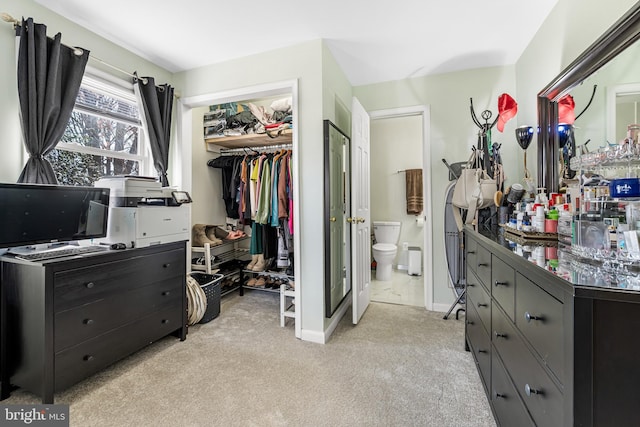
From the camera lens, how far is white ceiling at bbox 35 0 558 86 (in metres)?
1.88

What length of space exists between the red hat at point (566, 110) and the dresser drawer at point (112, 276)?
2783 mm

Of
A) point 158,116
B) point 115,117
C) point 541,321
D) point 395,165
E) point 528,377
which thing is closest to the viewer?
point 541,321

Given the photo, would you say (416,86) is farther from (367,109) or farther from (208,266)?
(208,266)

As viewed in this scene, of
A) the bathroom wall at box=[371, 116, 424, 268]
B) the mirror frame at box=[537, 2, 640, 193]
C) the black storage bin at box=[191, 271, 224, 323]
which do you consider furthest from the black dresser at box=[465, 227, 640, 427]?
the bathroom wall at box=[371, 116, 424, 268]

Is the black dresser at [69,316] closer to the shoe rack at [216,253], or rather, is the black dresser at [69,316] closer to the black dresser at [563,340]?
the shoe rack at [216,253]

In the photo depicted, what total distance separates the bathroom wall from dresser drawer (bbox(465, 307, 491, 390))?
2488 mm

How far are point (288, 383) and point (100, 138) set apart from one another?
2.41 metres

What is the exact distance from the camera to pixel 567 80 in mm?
1581

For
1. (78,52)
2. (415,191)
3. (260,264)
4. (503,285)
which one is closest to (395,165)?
(415,191)

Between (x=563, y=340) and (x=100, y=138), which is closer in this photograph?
(x=563, y=340)

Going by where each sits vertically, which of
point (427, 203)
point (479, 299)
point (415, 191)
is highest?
point (415, 191)

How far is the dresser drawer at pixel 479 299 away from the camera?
1444mm

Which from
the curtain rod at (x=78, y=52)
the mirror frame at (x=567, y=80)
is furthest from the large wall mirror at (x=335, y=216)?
the curtain rod at (x=78, y=52)

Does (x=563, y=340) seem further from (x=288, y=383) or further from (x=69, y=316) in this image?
(x=69, y=316)
